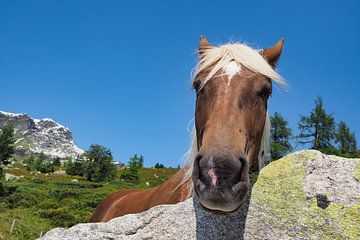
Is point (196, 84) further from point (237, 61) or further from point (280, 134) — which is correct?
point (280, 134)

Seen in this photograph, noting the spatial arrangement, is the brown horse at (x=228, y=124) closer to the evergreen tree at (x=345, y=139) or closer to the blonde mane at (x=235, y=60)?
the blonde mane at (x=235, y=60)

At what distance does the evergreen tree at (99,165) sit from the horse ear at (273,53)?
7054cm

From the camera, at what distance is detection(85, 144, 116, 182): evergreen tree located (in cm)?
7406

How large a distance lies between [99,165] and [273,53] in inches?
2969

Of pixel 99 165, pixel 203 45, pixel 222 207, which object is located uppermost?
pixel 99 165

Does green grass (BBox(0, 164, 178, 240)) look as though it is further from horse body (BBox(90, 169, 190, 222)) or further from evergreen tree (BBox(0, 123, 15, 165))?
evergreen tree (BBox(0, 123, 15, 165))

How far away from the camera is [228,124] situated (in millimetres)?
2611

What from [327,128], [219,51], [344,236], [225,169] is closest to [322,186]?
[344,236]

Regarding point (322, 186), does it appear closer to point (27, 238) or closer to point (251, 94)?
point (251, 94)

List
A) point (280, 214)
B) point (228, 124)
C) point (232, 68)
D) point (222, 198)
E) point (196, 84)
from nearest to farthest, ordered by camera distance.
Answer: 1. point (222, 198)
2. point (280, 214)
3. point (228, 124)
4. point (232, 68)
5. point (196, 84)

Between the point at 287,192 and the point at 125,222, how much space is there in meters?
1.13

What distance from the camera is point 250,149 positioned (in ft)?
10.1

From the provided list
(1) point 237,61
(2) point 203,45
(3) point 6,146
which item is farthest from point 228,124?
(3) point 6,146

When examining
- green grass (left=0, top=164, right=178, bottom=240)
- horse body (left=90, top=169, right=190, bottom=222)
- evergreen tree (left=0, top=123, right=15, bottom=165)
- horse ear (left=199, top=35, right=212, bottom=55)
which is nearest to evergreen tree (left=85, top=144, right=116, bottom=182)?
evergreen tree (left=0, top=123, right=15, bottom=165)
